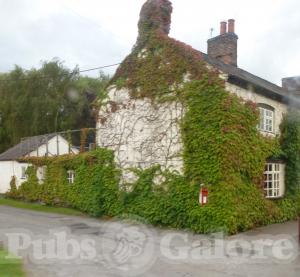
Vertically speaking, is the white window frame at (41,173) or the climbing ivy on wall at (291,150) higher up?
the climbing ivy on wall at (291,150)

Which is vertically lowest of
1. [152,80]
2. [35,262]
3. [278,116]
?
[35,262]

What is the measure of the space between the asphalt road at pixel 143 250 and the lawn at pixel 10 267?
217 millimetres

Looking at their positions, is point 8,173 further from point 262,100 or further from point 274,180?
point 262,100

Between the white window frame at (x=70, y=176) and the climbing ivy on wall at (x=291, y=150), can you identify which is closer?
the climbing ivy on wall at (x=291, y=150)

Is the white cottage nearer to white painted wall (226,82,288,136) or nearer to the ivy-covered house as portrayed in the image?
the ivy-covered house

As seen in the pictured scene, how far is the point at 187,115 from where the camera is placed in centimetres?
1548

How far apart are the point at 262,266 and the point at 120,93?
11.4 meters

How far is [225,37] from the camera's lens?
71.3 ft

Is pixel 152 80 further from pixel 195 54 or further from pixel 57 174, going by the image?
pixel 57 174

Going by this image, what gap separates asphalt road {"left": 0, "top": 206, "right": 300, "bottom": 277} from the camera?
9.23 metres

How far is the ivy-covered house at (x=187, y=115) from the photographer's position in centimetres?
1457

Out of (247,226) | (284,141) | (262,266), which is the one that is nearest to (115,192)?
(247,226)

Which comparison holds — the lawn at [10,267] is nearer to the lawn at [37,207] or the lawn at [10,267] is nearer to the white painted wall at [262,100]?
the white painted wall at [262,100]

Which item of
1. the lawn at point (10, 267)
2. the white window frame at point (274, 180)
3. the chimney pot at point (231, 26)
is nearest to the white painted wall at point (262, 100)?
the white window frame at point (274, 180)
